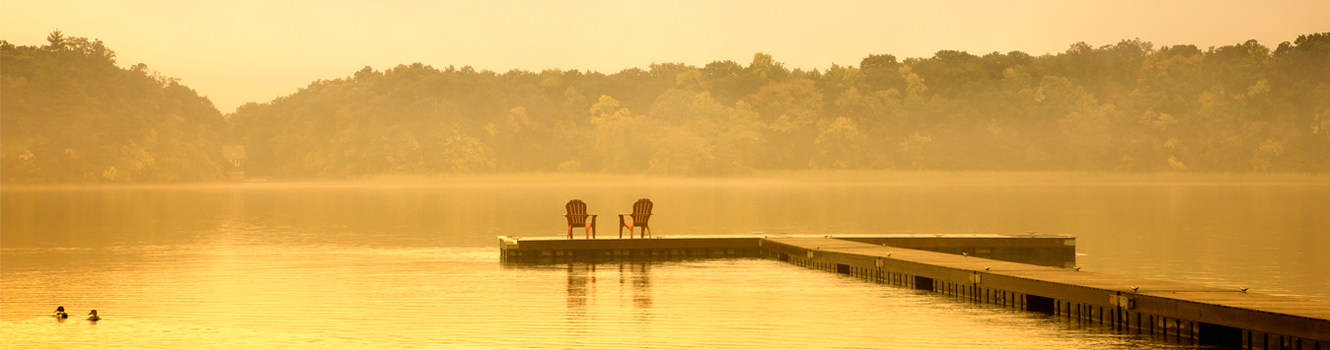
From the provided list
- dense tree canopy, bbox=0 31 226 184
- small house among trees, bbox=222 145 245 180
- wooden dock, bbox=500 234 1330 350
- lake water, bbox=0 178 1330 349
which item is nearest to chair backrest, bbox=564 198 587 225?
wooden dock, bbox=500 234 1330 350

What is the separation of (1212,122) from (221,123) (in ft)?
281

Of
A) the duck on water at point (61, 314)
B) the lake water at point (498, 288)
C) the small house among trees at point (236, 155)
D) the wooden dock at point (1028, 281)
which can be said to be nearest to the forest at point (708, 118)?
the small house among trees at point (236, 155)

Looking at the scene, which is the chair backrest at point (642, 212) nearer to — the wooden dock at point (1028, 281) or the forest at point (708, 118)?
the wooden dock at point (1028, 281)

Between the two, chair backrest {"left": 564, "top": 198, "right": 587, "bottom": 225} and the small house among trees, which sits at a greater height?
the small house among trees

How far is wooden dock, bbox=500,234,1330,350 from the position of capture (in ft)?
34.5

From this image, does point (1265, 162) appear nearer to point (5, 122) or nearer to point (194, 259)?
point (194, 259)

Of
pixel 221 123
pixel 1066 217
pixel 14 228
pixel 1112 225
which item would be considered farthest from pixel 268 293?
pixel 221 123

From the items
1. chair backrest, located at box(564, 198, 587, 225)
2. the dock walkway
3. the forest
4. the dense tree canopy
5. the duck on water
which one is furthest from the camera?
the forest

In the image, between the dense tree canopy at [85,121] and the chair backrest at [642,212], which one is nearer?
the chair backrest at [642,212]

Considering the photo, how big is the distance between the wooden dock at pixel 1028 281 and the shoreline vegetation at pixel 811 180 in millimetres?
66160

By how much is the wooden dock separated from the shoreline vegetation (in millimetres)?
66160

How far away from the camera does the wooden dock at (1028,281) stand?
10523 mm

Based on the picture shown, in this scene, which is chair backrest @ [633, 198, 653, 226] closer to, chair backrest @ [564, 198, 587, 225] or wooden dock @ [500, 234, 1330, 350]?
wooden dock @ [500, 234, 1330, 350]

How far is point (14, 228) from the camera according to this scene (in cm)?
3139
